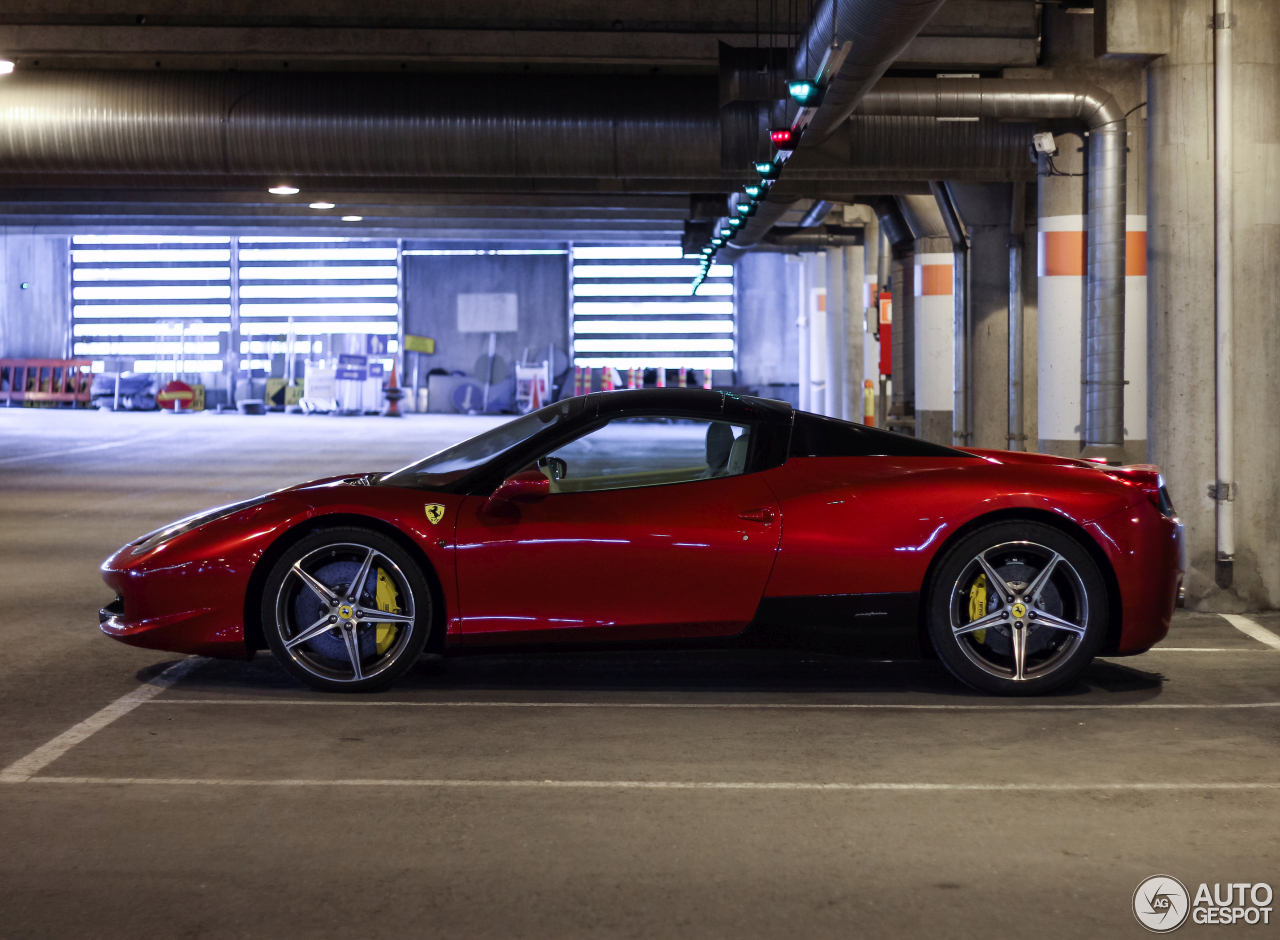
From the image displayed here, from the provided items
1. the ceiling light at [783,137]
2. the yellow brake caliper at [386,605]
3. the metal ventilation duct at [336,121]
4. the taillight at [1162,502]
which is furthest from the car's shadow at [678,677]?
the metal ventilation duct at [336,121]

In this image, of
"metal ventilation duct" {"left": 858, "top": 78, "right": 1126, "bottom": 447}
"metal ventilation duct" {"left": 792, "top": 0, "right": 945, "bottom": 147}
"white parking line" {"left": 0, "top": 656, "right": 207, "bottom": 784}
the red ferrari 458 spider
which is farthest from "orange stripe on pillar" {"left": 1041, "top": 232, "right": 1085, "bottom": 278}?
"white parking line" {"left": 0, "top": 656, "right": 207, "bottom": 784}

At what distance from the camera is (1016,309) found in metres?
16.9

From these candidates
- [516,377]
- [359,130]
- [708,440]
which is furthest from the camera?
[516,377]

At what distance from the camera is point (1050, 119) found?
1053 cm

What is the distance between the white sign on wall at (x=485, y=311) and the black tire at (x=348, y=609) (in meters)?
43.8

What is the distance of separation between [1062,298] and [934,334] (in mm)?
9042

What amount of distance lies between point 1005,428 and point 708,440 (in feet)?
41.5

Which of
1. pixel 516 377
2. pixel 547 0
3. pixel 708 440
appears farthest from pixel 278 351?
pixel 708 440

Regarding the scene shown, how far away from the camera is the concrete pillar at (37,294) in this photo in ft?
161

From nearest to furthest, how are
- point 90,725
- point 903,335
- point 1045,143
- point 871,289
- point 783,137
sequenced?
point 90,725, point 783,137, point 1045,143, point 903,335, point 871,289

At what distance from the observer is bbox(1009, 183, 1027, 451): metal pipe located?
16.4 metres

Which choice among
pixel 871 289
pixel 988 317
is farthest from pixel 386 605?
pixel 871 289

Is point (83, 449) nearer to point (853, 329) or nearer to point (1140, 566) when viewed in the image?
point (853, 329)

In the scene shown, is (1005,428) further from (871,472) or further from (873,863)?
(873,863)
